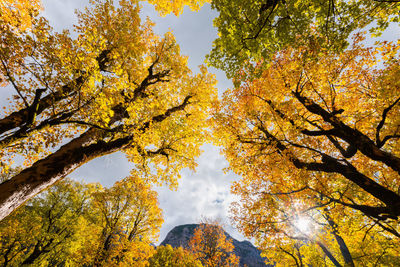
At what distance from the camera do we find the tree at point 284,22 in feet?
14.9

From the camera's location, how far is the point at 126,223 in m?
12.6

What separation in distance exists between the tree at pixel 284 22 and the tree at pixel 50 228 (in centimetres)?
1938

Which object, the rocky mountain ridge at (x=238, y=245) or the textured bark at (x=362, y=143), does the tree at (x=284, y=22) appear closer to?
the textured bark at (x=362, y=143)

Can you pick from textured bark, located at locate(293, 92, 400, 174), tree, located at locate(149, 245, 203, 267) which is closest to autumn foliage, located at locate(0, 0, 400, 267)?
textured bark, located at locate(293, 92, 400, 174)

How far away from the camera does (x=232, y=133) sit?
27.2ft

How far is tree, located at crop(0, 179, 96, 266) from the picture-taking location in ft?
36.7

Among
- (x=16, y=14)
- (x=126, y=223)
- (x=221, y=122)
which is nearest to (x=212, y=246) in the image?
→ (x=126, y=223)

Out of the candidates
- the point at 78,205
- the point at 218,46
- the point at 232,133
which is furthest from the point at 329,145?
the point at 78,205

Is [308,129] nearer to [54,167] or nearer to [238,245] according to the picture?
[54,167]

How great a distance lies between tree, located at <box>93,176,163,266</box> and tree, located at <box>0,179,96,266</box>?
2.85 metres

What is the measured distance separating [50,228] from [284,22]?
77.5ft

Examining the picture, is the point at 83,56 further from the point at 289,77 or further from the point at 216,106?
the point at 289,77

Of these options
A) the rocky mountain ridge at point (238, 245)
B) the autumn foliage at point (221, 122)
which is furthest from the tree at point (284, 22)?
the rocky mountain ridge at point (238, 245)

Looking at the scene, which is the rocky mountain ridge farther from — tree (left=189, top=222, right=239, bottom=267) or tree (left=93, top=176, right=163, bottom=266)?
tree (left=93, top=176, right=163, bottom=266)
